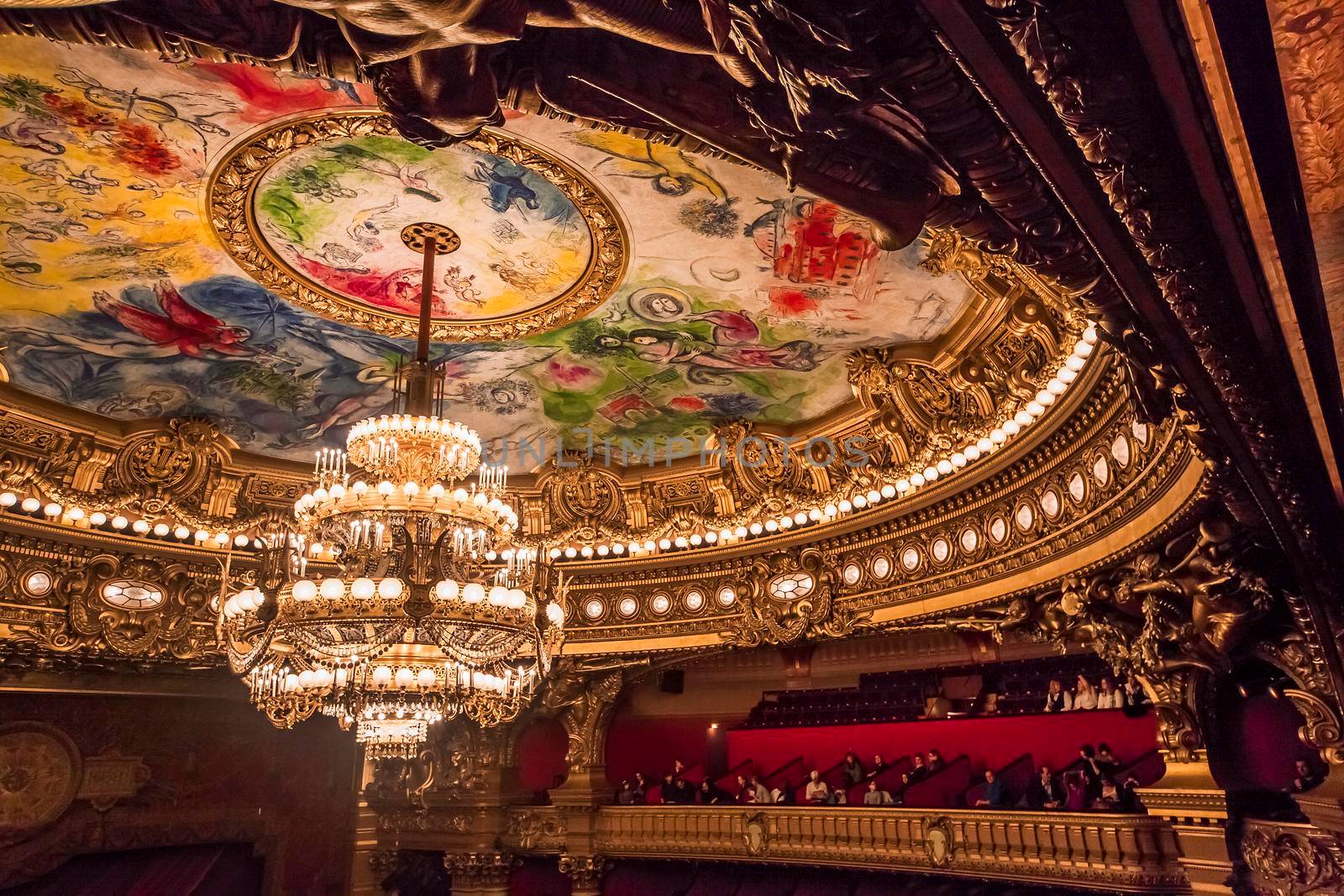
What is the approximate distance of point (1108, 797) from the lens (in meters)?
8.98

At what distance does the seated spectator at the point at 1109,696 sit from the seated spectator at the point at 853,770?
140 inches

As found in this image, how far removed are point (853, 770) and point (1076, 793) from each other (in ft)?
12.6

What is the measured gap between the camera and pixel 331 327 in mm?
9492

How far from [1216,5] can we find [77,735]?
16.5 meters

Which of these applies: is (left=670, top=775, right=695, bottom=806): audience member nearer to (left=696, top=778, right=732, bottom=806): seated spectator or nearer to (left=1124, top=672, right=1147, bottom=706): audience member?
(left=696, top=778, right=732, bottom=806): seated spectator

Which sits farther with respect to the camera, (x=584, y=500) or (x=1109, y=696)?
(x=584, y=500)

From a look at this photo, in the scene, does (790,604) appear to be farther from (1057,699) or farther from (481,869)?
(481,869)

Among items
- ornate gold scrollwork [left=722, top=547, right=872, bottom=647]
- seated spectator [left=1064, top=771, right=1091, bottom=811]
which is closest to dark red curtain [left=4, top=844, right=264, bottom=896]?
ornate gold scrollwork [left=722, top=547, right=872, bottom=647]

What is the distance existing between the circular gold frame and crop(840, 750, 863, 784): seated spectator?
789 cm

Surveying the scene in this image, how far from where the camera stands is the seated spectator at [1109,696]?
10345mm

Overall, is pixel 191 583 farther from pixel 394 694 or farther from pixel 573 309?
pixel 573 309

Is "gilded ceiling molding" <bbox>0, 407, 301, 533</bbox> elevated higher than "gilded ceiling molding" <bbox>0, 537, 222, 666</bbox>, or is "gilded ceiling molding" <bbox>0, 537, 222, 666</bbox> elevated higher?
"gilded ceiling molding" <bbox>0, 407, 301, 533</bbox>

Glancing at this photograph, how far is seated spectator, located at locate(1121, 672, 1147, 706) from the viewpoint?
355 inches

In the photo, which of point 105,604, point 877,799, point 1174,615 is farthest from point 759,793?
point 105,604
